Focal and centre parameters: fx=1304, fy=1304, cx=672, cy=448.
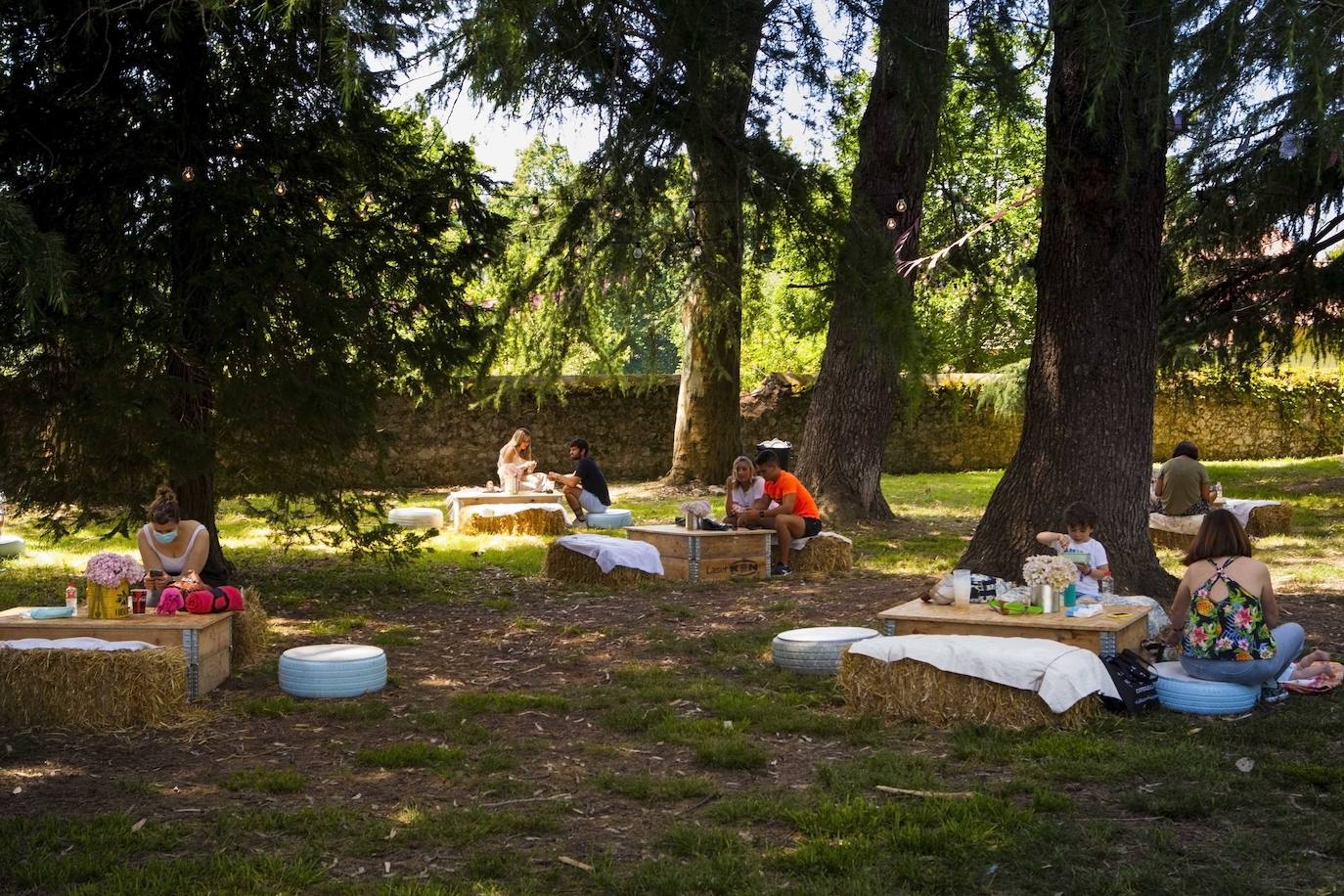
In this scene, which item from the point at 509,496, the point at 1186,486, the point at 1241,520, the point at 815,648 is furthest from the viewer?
the point at 509,496

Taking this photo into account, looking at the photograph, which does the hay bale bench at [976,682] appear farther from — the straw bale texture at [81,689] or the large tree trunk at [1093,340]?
the straw bale texture at [81,689]

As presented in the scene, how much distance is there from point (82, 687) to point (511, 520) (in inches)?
317

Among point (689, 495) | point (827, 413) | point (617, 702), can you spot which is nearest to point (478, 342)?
point (617, 702)

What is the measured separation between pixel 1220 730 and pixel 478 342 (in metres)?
5.93

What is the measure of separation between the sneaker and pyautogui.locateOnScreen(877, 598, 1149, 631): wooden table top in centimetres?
67

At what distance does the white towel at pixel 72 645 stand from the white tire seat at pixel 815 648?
328cm

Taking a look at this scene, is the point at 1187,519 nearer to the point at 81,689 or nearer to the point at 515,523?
the point at 515,523

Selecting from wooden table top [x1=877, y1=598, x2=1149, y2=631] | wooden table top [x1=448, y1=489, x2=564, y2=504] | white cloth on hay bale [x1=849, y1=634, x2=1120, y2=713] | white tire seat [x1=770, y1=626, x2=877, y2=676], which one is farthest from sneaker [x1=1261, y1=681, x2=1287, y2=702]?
wooden table top [x1=448, y1=489, x2=564, y2=504]

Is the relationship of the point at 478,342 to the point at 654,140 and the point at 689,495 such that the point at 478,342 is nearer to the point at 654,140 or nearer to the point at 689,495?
the point at 654,140

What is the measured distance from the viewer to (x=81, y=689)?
20.0ft

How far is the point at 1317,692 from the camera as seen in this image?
251 inches

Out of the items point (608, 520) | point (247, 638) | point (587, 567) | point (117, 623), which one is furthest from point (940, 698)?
point (608, 520)

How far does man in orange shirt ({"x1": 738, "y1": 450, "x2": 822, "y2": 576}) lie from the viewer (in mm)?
11094

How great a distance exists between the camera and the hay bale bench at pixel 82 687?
6.09 m
